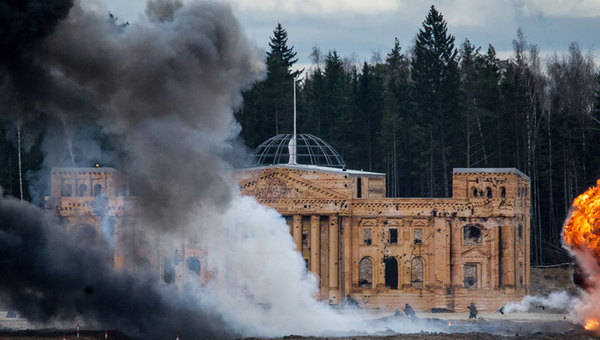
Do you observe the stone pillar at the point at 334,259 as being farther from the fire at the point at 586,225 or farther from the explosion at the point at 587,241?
the fire at the point at 586,225

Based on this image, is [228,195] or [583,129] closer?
[228,195]

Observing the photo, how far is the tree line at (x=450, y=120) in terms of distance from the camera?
398 feet

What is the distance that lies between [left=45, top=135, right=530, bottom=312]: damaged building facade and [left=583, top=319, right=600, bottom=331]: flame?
18.3m

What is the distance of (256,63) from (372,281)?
32834mm

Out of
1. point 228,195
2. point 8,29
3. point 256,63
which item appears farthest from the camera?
point 228,195

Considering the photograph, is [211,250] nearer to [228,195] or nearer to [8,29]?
[228,195]

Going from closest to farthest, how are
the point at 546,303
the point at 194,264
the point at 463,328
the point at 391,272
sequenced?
the point at 463,328, the point at 546,303, the point at 194,264, the point at 391,272

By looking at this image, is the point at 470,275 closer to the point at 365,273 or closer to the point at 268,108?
the point at 365,273

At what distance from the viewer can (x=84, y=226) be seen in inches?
3875

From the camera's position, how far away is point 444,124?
127 metres

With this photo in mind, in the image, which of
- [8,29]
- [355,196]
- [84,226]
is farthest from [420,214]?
[8,29]

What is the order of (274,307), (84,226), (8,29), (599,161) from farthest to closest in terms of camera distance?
(599,161) < (84,226) < (274,307) < (8,29)

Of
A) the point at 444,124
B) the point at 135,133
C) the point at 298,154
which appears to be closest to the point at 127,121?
the point at 135,133

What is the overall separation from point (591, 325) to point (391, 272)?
90.9ft
